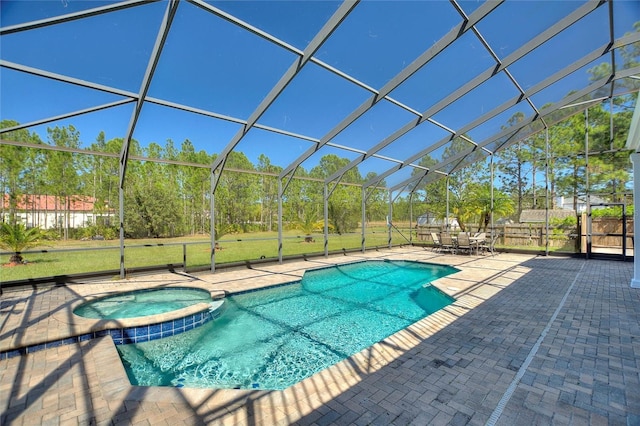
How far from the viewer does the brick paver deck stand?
7.54ft

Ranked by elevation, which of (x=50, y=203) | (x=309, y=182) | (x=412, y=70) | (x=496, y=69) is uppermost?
(x=496, y=69)

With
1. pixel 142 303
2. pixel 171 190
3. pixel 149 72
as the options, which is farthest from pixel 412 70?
pixel 171 190

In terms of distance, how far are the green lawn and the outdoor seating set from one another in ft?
8.61

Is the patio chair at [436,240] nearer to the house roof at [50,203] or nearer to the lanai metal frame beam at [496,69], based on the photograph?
the lanai metal frame beam at [496,69]

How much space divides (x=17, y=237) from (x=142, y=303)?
215 inches

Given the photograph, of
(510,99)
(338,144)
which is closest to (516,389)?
(338,144)

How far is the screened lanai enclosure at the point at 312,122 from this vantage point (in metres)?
4.57

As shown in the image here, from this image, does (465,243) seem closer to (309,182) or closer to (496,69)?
(309,182)

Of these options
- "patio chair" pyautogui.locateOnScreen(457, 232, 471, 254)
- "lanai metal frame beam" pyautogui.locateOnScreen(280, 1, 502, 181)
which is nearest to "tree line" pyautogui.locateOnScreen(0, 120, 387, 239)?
"lanai metal frame beam" pyautogui.locateOnScreen(280, 1, 502, 181)

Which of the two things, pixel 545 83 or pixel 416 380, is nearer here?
pixel 416 380

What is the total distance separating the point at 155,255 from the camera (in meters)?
13.7

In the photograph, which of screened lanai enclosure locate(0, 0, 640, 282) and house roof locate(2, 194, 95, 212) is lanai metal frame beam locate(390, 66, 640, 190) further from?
house roof locate(2, 194, 95, 212)

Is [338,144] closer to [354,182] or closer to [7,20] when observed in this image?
[354,182]

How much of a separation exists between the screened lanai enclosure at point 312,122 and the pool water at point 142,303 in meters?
1.66
